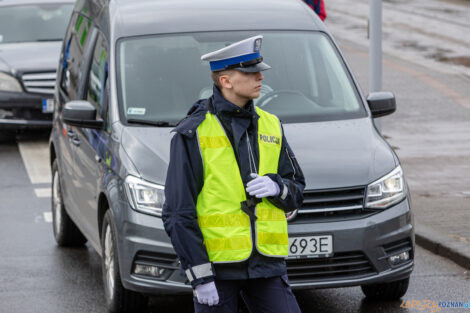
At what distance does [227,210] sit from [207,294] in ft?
1.13

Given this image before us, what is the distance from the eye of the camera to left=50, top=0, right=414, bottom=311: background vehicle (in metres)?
6.52

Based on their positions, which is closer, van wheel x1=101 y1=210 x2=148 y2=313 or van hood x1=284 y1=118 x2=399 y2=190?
van hood x1=284 y1=118 x2=399 y2=190

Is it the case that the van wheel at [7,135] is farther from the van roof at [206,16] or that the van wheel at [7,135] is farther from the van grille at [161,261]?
the van grille at [161,261]

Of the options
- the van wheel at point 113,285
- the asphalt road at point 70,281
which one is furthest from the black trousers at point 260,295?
the asphalt road at point 70,281

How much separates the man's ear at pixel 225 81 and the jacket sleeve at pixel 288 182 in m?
0.37

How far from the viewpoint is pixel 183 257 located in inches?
178

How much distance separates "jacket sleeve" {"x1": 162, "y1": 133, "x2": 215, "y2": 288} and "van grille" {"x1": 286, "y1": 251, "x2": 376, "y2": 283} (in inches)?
77.1

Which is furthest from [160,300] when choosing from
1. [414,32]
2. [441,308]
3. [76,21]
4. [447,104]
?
[414,32]

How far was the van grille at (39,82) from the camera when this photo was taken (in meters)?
14.9

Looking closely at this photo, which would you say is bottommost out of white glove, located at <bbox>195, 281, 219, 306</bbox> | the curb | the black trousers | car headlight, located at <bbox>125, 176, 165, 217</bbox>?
the curb

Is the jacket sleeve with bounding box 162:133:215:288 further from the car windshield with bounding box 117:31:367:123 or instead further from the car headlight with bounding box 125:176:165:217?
the car windshield with bounding box 117:31:367:123

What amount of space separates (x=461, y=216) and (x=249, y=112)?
5339 mm

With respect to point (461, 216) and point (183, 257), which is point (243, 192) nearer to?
point (183, 257)

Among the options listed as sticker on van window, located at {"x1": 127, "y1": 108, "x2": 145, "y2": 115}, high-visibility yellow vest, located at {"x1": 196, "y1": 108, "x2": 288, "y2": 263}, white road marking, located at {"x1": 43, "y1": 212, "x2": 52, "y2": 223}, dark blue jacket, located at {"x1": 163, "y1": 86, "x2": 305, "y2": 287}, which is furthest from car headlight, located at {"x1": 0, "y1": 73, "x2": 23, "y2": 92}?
high-visibility yellow vest, located at {"x1": 196, "y1": 108, "x2": 288, "y2": 263}
